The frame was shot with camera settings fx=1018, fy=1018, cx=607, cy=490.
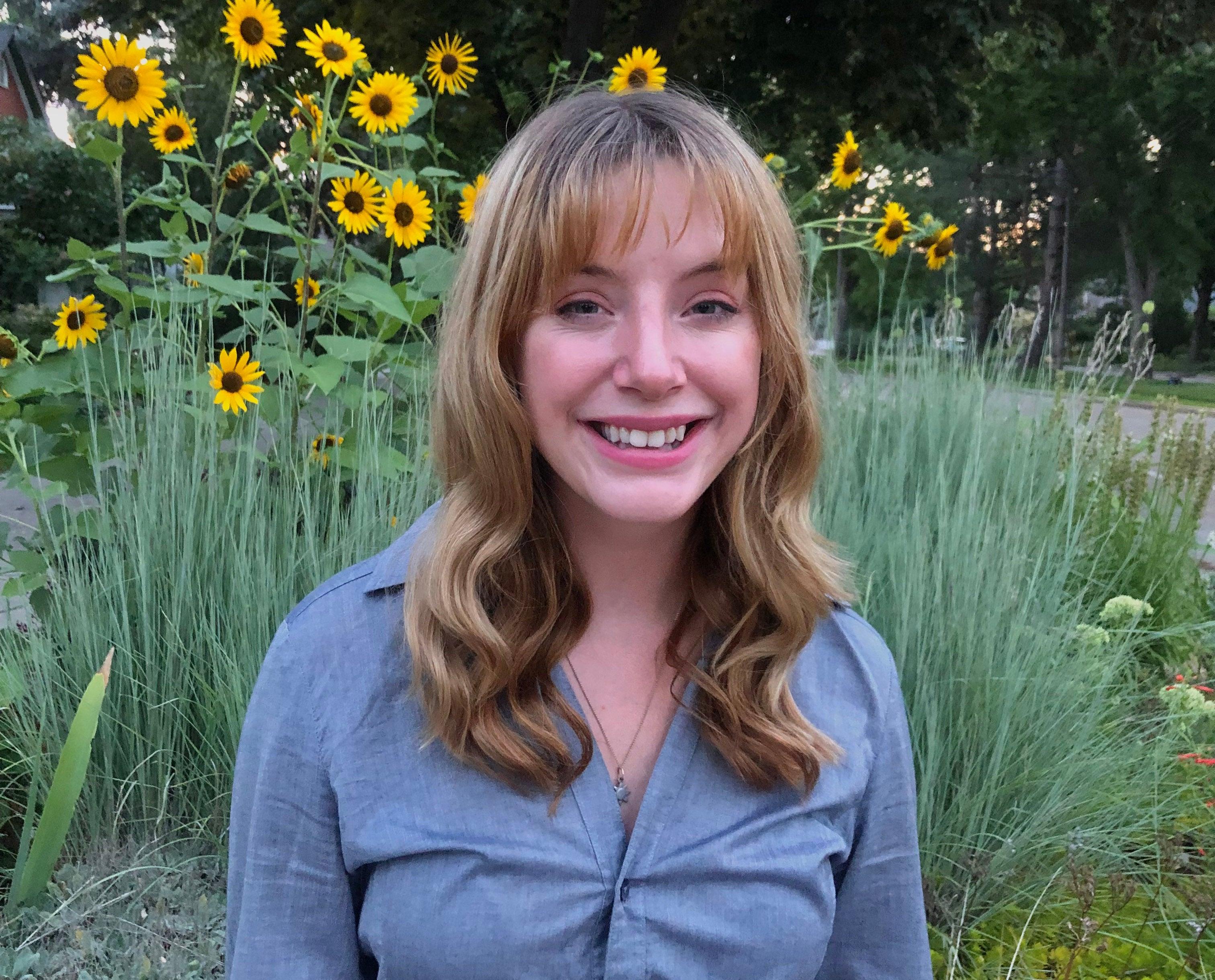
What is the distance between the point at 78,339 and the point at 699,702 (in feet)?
6.82

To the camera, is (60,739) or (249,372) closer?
(60,739)

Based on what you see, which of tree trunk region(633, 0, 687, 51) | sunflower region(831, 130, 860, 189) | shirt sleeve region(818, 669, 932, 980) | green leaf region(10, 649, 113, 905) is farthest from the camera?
tree trunk region(633, 0, 687, 51)

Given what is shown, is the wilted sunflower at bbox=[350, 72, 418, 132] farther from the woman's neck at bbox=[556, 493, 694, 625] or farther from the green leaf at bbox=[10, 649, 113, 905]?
the woman's neck at bbox=[556, 493, 694, 625]

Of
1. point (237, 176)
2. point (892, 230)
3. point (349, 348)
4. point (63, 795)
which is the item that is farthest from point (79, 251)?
point (892, 230)

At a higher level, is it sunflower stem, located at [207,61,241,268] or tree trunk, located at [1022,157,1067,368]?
tree trunk, located at [1022,157,1067,368]

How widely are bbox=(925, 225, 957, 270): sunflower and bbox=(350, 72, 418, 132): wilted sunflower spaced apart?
5.52ft

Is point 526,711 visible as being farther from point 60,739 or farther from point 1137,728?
point 1137,728

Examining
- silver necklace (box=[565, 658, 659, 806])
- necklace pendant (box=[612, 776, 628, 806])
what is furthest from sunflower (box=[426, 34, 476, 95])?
necklace pendant (box=[612, 776, 628, 806])

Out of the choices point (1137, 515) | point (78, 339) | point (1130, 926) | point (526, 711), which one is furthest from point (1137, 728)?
point (78, 339)

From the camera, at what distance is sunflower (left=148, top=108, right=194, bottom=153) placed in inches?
109

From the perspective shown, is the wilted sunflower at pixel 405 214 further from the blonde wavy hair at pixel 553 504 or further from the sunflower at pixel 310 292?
the blonde wavy hair at pixel 553 504

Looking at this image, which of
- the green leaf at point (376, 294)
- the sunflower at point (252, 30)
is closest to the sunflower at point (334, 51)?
the sunflower at point (252, 30)

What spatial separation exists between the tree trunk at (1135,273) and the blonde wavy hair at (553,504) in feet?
96.1

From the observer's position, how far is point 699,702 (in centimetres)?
131
